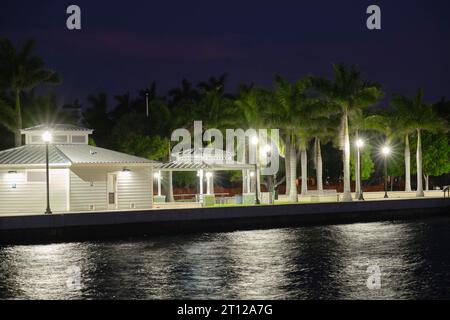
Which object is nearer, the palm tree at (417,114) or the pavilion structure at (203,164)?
the pavilion structure at (203,164)

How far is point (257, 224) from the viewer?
5581cm

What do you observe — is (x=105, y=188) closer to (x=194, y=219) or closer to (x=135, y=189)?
(x=135, y=189)

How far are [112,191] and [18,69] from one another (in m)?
17.0

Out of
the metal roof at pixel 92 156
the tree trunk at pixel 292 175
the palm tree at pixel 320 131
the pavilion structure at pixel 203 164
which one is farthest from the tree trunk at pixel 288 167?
the metal roof at pixel 92 156

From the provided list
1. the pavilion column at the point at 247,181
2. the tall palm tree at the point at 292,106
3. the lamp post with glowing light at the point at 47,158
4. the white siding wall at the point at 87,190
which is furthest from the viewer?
the pavilion column at the point at 247,181

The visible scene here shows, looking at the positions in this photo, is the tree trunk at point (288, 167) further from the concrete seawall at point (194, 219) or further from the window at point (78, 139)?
the window at point (78, 139)

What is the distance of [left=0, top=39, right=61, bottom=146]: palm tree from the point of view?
225ft

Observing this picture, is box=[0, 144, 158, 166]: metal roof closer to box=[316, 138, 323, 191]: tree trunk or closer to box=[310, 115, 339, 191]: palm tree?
box=[310, 115, 339, 191]: palm tree

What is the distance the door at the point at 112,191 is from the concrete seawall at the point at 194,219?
20.3 feet

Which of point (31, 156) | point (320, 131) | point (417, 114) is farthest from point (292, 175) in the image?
point (31, 156)

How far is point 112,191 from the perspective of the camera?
57.5 m

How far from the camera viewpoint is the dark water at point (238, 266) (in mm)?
33594
